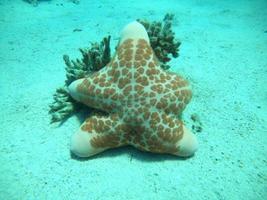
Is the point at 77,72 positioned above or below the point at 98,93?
below

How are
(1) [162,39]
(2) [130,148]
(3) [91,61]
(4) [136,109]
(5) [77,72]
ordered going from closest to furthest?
(4) [136,109] < (2) [130,148] < (5) [77,72] < (3) [91,61] < (1) [162,39]

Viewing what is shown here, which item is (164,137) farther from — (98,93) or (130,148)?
(98,93)

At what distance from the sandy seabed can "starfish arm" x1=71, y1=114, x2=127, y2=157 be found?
203 mm

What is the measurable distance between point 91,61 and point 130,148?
188 centimetres

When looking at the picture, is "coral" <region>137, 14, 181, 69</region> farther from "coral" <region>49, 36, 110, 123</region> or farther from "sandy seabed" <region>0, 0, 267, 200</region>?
"coral" <region>49, 36, 110, 123</region>

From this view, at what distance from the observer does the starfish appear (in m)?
3.76

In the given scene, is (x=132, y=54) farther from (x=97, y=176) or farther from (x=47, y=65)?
A: (x=47, y=65)

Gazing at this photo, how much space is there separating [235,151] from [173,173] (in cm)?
115

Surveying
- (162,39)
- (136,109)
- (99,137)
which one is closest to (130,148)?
(99,137)

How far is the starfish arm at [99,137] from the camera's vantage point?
3791 millimetres

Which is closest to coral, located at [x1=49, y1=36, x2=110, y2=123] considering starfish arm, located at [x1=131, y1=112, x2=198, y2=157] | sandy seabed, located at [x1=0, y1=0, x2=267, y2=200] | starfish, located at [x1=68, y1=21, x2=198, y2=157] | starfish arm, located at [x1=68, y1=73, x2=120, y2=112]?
sandy seabed, located at [x1=0, y1=0, x2=267, y2=200]

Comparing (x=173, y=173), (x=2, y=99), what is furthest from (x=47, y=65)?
(x=173, y=173)

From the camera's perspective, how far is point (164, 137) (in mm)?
3740

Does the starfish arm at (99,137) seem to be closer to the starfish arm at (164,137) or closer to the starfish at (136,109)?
the starfish at (136,109)
